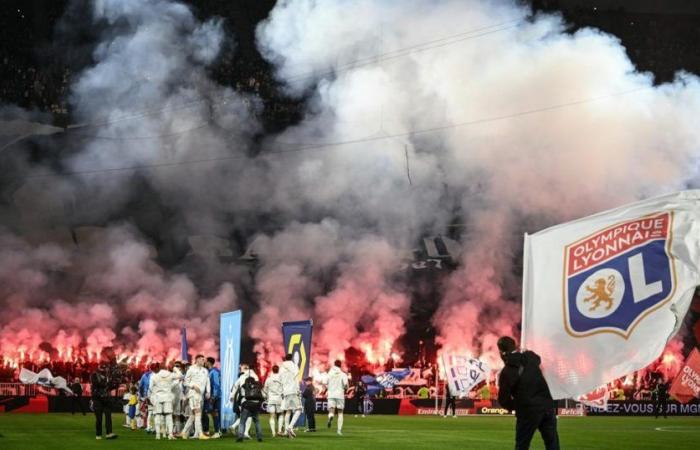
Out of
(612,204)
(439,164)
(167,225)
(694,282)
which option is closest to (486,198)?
(439,164)

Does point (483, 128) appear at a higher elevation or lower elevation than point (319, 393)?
higher

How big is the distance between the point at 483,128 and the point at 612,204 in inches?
300

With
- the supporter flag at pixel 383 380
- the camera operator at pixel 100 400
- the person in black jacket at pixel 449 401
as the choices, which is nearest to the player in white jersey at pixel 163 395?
the camera operator at pixel 100 400

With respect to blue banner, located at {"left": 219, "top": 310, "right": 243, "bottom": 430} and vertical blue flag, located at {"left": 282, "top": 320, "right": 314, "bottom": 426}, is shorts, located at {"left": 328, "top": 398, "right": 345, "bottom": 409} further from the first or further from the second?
blue banner, located at {"left": 219, "top": 310, "right": 243, "bottom": 430}

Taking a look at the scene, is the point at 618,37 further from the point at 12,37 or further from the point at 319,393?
the point at 12,37

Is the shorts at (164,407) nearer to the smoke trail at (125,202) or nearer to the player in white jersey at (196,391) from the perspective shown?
the player in white jersey at (196,391)

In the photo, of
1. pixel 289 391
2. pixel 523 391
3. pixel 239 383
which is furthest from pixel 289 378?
pixel 523 391

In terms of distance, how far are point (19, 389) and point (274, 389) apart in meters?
23.6

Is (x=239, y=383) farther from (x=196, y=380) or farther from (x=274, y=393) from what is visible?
(x=274, y=393)

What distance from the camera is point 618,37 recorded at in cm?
5119

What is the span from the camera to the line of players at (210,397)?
21984 mm

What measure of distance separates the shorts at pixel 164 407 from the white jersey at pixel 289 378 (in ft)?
9.54

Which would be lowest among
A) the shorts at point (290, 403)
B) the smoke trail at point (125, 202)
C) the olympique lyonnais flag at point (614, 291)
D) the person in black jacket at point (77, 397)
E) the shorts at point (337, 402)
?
the person in black jacket at point (77, 397)

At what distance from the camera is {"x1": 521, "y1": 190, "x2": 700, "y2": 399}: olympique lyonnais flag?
6.16 meters
